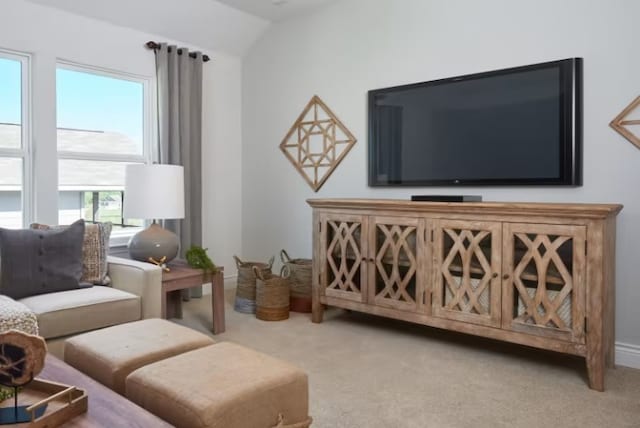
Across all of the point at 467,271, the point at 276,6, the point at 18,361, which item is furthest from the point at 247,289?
the point at 18,361

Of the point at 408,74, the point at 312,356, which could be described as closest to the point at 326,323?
the point at 312,356

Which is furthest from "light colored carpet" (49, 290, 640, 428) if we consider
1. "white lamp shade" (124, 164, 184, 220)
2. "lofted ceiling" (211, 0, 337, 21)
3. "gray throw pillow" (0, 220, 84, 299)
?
"lofted ceiling" (211, 0, 337, 21)

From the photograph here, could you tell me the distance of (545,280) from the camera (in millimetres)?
2605

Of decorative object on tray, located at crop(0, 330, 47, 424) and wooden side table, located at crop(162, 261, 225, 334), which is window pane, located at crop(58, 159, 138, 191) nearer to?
wooden side table, located at crop(162, 261, 225, 334)

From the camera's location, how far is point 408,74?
144 inches

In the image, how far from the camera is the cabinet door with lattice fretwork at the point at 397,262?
308cm

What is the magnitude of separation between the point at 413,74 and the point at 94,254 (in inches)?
98.2

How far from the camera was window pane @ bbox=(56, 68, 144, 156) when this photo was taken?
148 inches

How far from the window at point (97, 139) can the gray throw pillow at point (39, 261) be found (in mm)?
963

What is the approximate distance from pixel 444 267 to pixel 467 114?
1051 millimetres

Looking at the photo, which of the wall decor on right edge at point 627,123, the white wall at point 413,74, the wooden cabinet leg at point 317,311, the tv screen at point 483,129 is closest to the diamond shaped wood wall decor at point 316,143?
the white wall at point 413,74

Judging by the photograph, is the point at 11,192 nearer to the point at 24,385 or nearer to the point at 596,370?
the point at 24,385

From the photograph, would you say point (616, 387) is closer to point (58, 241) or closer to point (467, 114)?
point (467, 114)

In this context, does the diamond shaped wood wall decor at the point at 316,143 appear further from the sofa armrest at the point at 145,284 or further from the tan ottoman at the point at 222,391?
the tan ottoman at the point at 222,391
